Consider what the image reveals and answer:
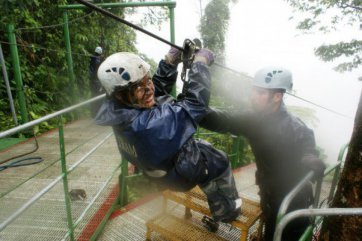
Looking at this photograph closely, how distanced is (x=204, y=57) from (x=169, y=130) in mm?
795

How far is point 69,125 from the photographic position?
8.02 meters

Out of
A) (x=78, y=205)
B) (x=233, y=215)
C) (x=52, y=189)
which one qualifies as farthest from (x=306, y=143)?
(x=52, y=189)

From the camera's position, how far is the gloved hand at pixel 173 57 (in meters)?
2.86

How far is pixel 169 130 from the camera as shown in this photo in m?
2.10

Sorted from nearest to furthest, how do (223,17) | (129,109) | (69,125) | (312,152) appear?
(129,109), (312,152), (69,125), (223,17)

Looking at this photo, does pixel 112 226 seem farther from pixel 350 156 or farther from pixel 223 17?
pixel 223 17

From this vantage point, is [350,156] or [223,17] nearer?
[350,156]

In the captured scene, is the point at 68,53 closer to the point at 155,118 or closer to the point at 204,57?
the point at 204,57

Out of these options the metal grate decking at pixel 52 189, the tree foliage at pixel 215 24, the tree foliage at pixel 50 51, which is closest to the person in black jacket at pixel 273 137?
the metal grate decking at pixel 52 189

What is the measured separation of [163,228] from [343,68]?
11336 millimetres

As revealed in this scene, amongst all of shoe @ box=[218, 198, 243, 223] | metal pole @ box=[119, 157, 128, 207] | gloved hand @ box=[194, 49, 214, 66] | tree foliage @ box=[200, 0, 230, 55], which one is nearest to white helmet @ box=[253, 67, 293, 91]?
gloved hand @ box=[194, 49, 214, 66]

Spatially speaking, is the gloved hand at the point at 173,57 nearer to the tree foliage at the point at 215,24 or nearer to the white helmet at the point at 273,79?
the white helmet at the point at 273,79

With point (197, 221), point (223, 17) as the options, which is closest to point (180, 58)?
point (197, 221)

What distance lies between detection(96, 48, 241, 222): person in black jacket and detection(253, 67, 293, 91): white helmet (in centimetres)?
75
